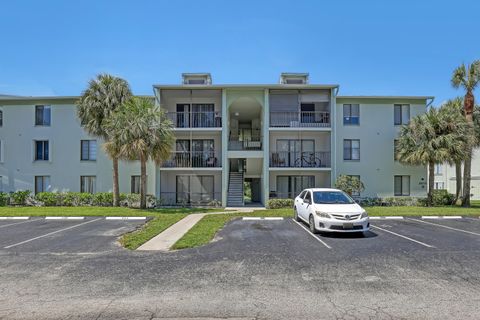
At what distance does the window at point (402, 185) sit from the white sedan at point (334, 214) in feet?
46.7

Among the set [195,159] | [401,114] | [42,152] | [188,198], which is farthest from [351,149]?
[42,152]

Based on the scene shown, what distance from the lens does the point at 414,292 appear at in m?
5.39

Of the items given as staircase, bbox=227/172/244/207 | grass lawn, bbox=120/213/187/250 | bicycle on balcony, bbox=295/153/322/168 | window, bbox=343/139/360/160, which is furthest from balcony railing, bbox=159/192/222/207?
window, bbox=343/139/360/160

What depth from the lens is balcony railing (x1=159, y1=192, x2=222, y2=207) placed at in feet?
76.6

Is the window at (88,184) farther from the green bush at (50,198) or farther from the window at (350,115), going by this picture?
the window at (350,115)

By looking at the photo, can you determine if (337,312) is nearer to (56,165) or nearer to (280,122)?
(280,122)

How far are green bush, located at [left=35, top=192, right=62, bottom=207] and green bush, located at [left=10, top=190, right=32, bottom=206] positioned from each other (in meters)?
0.94

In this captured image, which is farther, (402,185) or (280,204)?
(402,185)

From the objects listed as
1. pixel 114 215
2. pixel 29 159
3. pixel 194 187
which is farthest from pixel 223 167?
pixel 29 159

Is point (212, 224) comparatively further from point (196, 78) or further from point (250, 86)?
point (196, 78)

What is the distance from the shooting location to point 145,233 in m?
11.0

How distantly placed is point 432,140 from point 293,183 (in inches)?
386

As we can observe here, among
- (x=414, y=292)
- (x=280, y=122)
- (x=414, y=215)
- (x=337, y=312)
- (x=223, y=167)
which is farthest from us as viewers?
(x=280, y=122)

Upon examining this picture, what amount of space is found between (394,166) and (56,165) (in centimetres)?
2600
